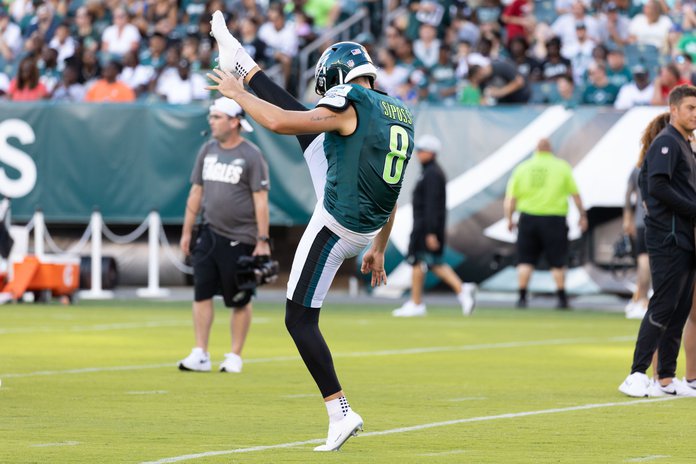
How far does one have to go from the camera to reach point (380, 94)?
848cm

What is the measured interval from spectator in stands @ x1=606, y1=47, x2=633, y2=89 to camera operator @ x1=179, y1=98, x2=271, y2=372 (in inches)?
473

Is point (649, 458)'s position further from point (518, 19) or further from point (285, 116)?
point (518, 19)

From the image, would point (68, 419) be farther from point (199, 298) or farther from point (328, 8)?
point (328, 8)

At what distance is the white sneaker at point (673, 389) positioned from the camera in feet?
36.9

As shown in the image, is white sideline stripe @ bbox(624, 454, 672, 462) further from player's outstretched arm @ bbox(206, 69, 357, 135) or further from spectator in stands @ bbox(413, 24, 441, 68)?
spectator in stands @ bbox(413, 24, 441, 68)

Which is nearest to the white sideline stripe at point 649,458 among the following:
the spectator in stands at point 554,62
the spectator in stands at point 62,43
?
the spectator in stands at point 554,62

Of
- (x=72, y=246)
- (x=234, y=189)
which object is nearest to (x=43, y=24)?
(x=72, y=246)

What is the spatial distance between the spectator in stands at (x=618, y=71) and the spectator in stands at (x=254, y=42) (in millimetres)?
6318

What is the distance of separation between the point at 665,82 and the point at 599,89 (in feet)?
6.26

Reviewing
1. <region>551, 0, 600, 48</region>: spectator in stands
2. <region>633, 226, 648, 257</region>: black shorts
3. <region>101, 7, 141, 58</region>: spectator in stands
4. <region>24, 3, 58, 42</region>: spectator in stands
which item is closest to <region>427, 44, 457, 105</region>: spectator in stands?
<region>551, 0, 600, 48</region>: spectator in stands

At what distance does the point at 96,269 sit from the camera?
78.8ft

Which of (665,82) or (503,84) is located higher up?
(665,82)

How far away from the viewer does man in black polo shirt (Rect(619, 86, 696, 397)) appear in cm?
1088

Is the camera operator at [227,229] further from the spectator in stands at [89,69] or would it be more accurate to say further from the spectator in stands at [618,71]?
the spectator in stands at [89,69]
